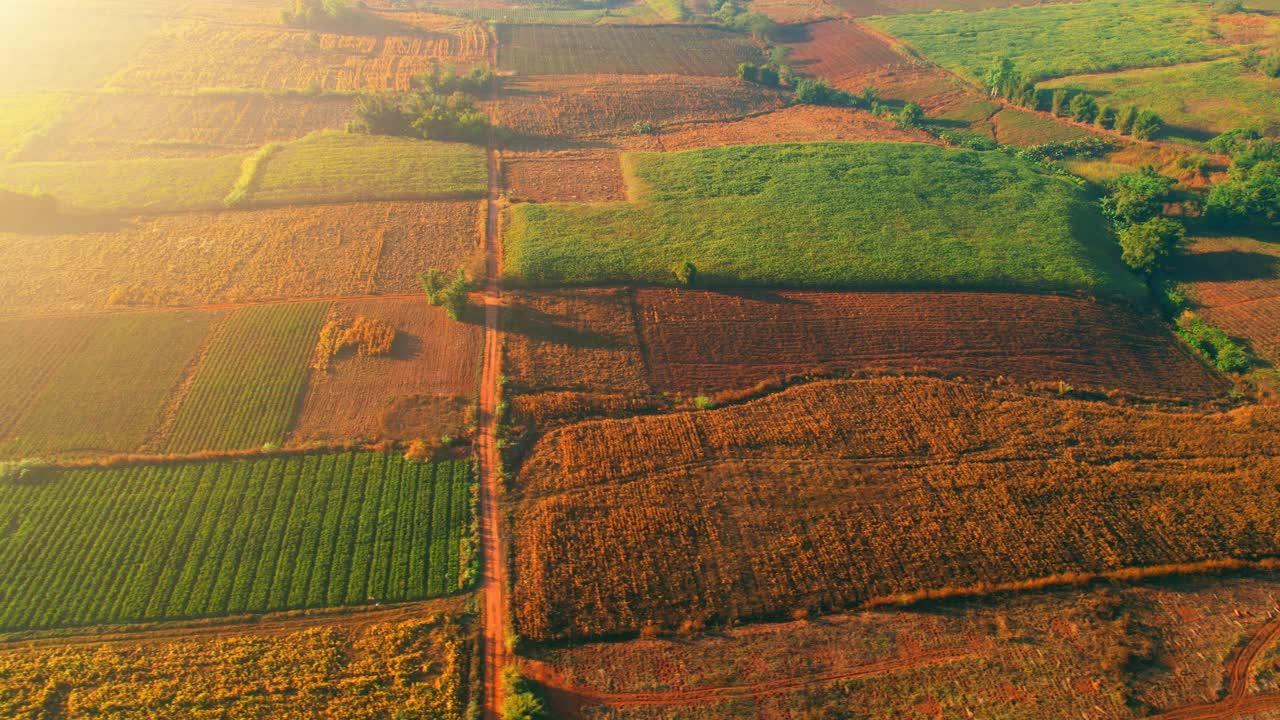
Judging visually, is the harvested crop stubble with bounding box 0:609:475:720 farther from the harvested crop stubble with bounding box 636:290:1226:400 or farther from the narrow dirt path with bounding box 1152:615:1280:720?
the narrow dirt path with bounding box 1152:615:1280:720

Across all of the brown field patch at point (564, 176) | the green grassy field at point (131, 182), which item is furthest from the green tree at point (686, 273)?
the green grassy field at point (131, 182)

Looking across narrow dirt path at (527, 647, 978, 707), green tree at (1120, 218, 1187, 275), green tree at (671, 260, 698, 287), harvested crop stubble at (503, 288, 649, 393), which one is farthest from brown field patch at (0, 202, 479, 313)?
green tree at (1120, 218, 1187, 275)

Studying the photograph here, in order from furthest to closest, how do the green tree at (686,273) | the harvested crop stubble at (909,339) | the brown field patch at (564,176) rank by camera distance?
the brown field patch at (564,176) → the green tree at (686,273) → the harvested crop stubble at (909,339)

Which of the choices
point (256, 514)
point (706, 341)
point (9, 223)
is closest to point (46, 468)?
point (256, 514)

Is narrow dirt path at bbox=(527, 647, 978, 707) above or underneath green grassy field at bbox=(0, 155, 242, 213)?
underneath

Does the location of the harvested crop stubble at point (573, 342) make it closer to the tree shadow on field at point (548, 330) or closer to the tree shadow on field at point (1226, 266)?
the tree shadow on field at point (548, 330)

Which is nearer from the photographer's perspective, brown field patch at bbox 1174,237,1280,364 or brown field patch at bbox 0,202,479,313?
brown field patch at bbox 1174,237,1280,364

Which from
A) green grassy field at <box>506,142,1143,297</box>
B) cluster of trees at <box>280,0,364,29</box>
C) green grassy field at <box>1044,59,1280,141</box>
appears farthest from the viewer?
cluster of trees at <box>280,0,364,29</box>
